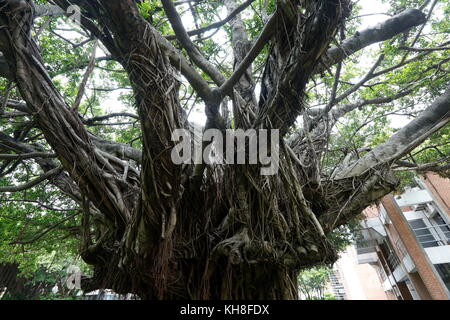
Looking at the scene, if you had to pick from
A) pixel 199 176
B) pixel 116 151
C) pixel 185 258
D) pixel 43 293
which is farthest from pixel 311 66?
pixel 43 293

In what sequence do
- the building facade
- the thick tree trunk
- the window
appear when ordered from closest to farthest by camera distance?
1. the thick tree trunk
2. the building facade
3. the window

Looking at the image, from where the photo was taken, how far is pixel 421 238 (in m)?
7.24

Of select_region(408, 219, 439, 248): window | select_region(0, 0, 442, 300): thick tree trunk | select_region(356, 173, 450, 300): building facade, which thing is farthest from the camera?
select_region(408, 219, 439, 248): window

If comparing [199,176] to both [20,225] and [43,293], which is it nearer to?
[20,225]

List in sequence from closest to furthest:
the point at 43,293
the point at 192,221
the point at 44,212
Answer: the point at 192,221 → the point at 44,212 → the point at 43,293

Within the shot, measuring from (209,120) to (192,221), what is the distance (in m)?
0.83

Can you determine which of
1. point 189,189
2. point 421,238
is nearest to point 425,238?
point 421,238

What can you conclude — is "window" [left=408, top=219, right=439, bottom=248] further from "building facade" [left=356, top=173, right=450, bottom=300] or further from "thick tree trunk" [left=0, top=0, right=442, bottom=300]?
"thick tree trunk" [left=0, top=0, right=442, bottom=300]

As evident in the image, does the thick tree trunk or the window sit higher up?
the window

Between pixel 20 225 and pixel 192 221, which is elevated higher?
pixel 20 225

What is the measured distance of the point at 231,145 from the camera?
59.8 inches

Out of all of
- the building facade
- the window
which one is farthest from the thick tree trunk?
the window

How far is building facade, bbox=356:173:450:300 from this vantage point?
6.20 metres

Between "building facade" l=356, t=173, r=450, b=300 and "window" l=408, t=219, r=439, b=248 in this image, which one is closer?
"building facade" l=356, t=173, r=450, b=300
